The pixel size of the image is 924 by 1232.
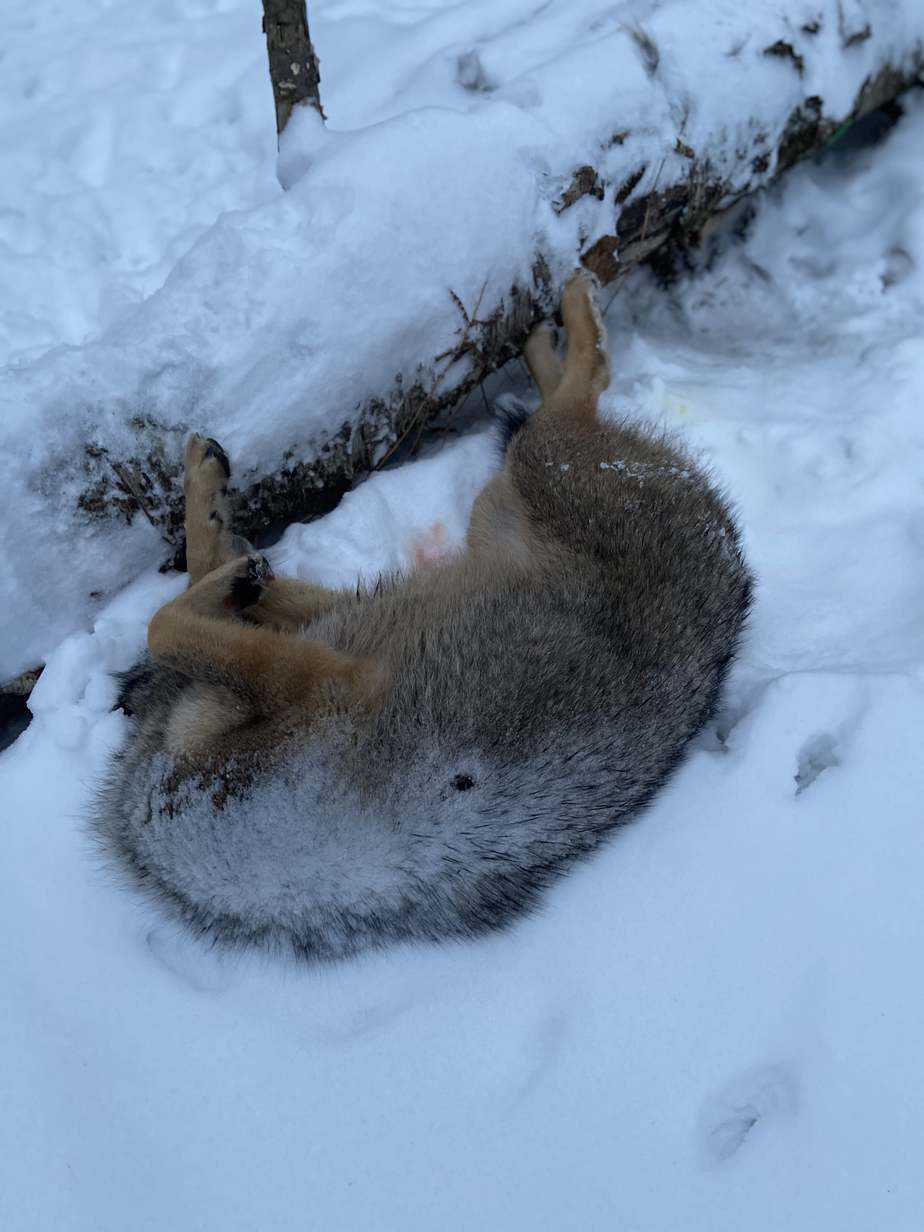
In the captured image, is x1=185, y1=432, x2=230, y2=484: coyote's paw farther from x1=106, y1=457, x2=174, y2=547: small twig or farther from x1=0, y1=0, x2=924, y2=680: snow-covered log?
x1=106, y1=457, x2=174, y2=547: small twig

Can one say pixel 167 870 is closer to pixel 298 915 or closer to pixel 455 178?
pixel 298 915

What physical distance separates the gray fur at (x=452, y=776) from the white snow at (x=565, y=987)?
0.15 m

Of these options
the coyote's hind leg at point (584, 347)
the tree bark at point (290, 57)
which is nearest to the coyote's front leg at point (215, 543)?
the coyote's hind leg at point (584, 347)

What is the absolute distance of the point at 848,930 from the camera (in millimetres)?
2520

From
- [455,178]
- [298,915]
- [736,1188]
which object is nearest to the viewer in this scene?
[736,1188]

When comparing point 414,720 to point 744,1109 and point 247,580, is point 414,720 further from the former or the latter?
point 744,1109

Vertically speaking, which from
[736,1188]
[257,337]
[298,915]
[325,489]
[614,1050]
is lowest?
[736,1188]

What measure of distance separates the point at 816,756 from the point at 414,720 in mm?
1286

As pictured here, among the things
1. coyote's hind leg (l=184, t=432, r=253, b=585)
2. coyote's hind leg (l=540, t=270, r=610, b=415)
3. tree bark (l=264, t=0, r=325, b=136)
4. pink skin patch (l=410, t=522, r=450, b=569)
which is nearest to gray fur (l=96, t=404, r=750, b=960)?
coyote's hind leg (l=184, t=432, r=253, b=585)

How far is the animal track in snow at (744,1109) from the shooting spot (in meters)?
2.30

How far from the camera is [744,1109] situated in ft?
7.67

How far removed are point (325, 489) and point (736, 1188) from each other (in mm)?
2549

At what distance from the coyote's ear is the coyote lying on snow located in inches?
22.1

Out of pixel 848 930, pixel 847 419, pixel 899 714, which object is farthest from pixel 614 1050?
pixel 847 419
